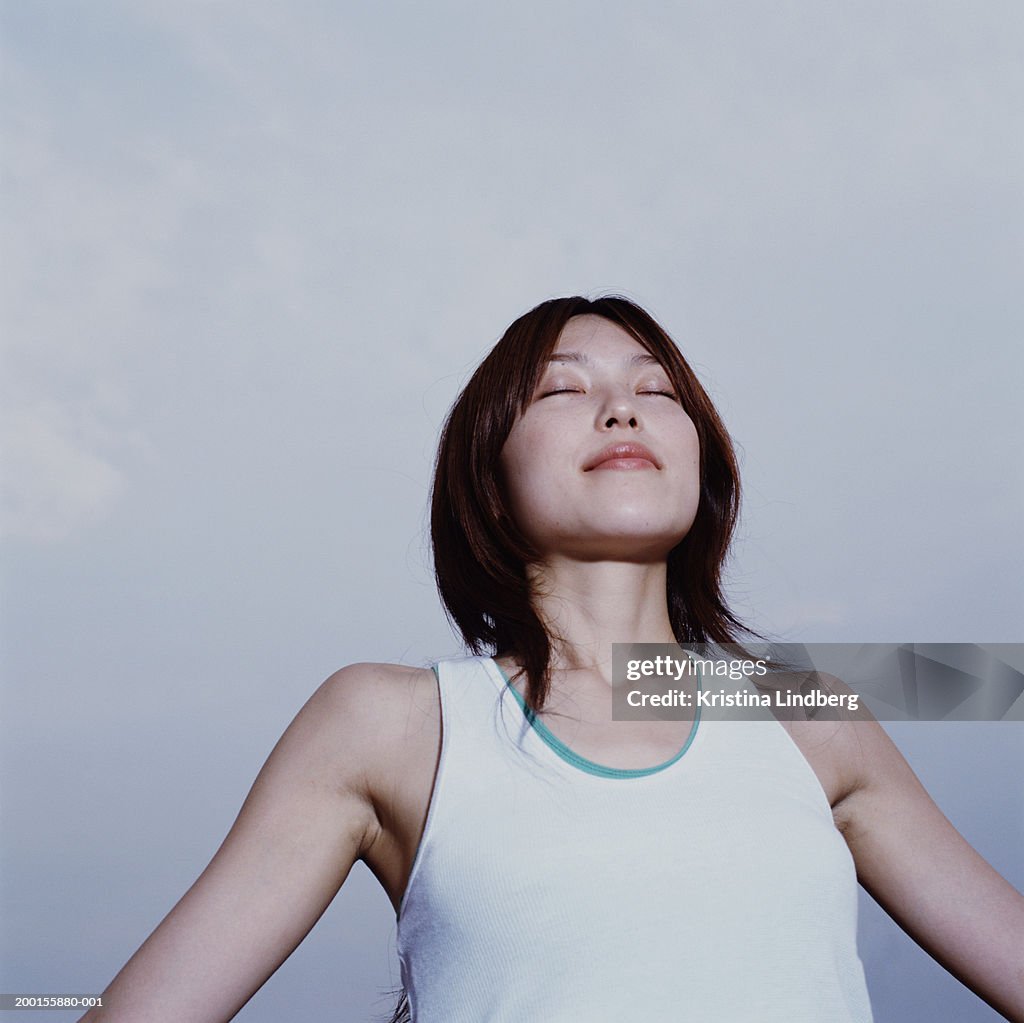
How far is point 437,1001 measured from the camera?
144cm

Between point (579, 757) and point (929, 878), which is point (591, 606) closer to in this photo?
point (579, 757)

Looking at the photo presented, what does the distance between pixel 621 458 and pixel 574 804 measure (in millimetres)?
557

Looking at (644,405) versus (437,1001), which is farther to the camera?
(644,405)

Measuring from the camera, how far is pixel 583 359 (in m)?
1.93

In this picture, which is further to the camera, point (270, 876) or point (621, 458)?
point (621, 458)

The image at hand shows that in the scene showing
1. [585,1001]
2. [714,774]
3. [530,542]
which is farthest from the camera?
[530,542]

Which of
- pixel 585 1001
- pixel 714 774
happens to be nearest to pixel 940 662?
pixel 714 774

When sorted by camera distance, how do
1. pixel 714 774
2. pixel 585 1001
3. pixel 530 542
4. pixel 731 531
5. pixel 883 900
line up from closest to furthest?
pixel 585 1001 → pixel 714 774 → pixel 883 900 → pixel 530 542 → pixel 731 531

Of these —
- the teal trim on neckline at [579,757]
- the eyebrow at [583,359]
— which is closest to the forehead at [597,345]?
the eyebrow at [583,359]

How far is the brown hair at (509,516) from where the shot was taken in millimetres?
1883

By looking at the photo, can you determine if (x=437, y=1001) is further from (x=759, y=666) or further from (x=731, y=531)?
(x=731, y=531)

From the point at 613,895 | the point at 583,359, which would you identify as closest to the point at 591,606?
the point at 583,359

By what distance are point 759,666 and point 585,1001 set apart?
0.74m

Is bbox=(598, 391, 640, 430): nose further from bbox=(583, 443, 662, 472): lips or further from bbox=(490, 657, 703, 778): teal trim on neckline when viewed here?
bbox=(490, 657, 703, 778): teal trim on neckline
